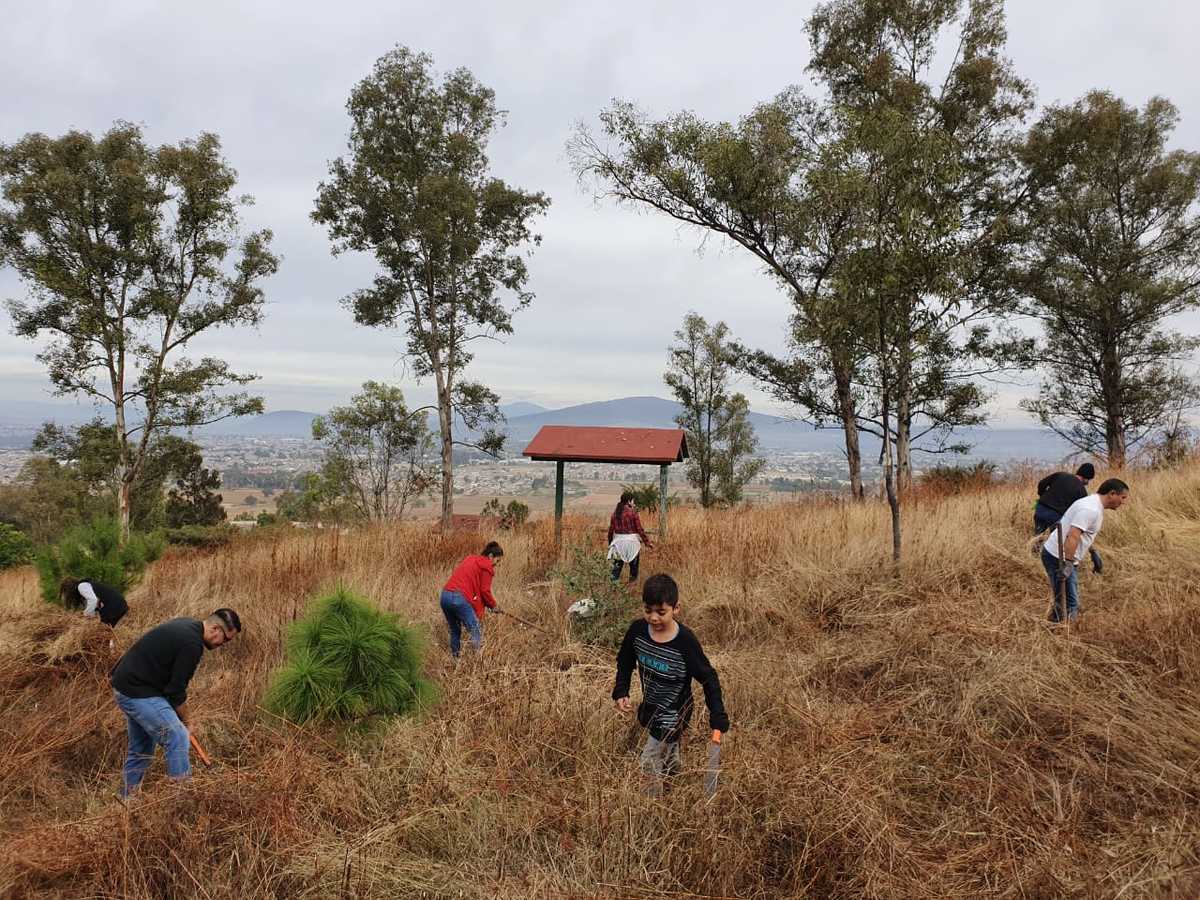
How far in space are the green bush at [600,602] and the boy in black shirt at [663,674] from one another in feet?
9.72

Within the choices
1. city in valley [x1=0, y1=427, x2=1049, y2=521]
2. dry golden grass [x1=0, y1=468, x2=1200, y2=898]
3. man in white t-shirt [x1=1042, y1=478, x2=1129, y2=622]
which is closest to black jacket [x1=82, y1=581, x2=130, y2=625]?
dry golden grass [x1=0, y1=468, x2=1200, y2=898]

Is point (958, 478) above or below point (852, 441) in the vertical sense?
below

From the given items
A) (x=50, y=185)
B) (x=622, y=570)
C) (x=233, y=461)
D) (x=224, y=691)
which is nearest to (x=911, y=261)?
(x=622, y=570)

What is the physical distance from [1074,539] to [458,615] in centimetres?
525

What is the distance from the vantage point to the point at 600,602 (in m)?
6.83

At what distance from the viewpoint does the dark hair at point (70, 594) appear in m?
6.98

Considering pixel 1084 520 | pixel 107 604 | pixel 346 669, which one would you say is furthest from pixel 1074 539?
pixel 107 604

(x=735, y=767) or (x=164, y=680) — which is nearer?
(x=735, y=767)

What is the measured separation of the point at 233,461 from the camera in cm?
8006

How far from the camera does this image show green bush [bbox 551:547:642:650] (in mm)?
6570

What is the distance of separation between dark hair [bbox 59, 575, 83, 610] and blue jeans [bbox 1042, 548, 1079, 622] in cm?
946

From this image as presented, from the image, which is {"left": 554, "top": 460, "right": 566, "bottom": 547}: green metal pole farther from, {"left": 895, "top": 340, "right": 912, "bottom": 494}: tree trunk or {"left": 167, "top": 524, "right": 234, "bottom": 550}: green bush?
{"left": 167, "top": 524, "right": 234, "bottom": 550}: green bush

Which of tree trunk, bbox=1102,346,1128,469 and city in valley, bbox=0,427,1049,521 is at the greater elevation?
tree trunk, bbox=1102,346,1128,469

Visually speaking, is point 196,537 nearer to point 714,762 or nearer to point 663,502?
point 663,502
